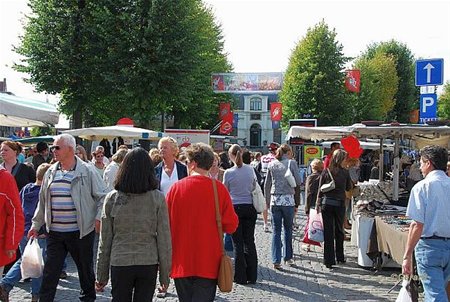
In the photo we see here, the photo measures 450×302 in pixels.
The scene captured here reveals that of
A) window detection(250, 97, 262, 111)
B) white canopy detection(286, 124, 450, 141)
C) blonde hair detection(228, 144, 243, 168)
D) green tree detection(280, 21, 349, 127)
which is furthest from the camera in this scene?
window detection(250, 97, 262, 111)

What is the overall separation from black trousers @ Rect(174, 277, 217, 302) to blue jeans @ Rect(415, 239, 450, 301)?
194 centimetres

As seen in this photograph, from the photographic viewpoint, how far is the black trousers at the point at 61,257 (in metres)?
5.54

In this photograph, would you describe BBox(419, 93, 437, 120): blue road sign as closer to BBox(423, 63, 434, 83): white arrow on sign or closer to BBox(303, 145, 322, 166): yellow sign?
BBox(423, 63, 434, 83): white arrow on sign

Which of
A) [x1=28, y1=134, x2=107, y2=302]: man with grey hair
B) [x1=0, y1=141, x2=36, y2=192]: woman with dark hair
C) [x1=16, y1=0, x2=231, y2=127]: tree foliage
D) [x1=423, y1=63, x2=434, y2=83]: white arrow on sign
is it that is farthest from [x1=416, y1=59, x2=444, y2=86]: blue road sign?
[x1=16, y1=0, x2=231, y2=127]: tree foliage

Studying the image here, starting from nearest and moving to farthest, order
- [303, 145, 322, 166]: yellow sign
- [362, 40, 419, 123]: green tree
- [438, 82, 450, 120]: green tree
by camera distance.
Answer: [303, 145, 322, 166]: yellow sign, [362, 40, 419, 123]: green tree, [438, 82, 450, 120]: green tree

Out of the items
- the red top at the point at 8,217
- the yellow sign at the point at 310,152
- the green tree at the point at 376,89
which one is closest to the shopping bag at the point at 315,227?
the red top at the point at 8,217

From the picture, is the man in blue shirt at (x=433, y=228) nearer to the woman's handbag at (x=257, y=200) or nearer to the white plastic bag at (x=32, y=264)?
the woman's handbag at (x=257, y=200)

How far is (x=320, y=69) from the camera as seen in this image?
46.7 meters

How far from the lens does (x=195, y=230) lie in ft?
14.8

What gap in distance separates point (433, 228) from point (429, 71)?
6782mm

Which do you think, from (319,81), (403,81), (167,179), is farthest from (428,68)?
(403,81)

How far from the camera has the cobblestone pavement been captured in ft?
23.2

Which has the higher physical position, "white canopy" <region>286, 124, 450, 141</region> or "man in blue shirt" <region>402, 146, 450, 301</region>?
"white canopy" <region>286, 124, 450, 141</region>

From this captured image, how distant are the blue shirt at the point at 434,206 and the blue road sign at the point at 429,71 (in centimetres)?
641
